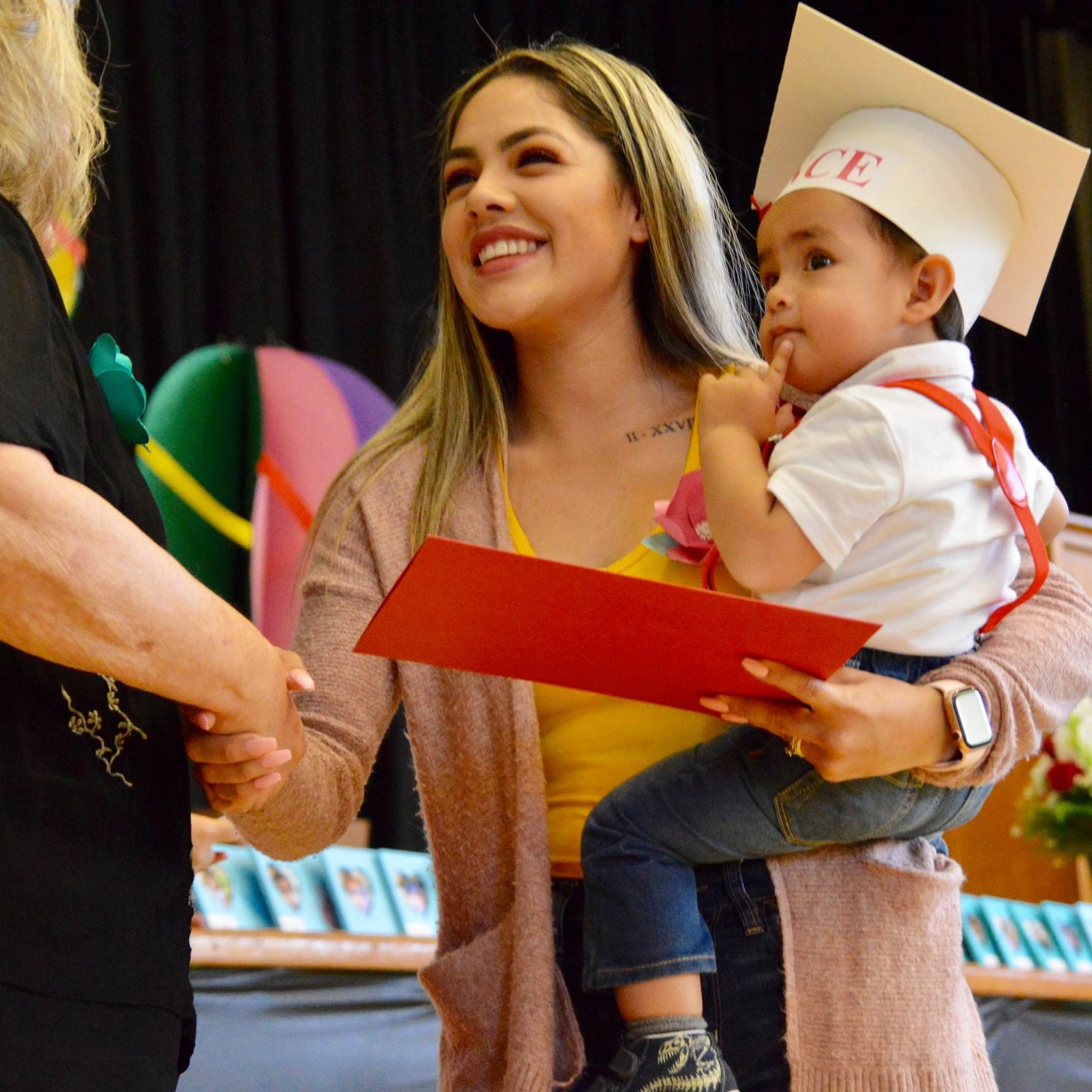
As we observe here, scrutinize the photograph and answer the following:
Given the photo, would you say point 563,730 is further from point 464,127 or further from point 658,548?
point 464,127

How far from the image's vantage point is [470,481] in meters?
1.65

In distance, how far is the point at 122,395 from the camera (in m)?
1.17

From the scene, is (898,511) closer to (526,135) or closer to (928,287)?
(928,287)

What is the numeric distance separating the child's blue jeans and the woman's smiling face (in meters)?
0.57

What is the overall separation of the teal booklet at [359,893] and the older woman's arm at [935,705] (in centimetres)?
127

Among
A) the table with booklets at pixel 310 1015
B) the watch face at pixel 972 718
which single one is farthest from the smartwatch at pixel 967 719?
the table with booklets at pixel 310 1015

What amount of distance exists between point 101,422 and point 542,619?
355 millimetres

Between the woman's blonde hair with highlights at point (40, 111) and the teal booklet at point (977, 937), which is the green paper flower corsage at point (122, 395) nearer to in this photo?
the woman's blonde hair with highlights at point (40, 111)

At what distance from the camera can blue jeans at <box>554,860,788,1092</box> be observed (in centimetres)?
135

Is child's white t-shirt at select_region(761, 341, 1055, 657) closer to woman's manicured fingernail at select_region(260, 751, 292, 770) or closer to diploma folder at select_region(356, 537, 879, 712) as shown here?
diploma folder at select_region(356, 537, 879, 712)

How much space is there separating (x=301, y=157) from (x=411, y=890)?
2.41 metres

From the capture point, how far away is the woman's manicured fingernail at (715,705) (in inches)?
51.1

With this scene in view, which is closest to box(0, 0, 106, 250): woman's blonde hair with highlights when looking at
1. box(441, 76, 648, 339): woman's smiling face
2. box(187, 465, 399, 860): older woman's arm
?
box(187, 465, 399, 860): older woman's arm

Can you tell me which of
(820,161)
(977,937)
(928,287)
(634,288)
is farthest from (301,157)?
(928,287)
